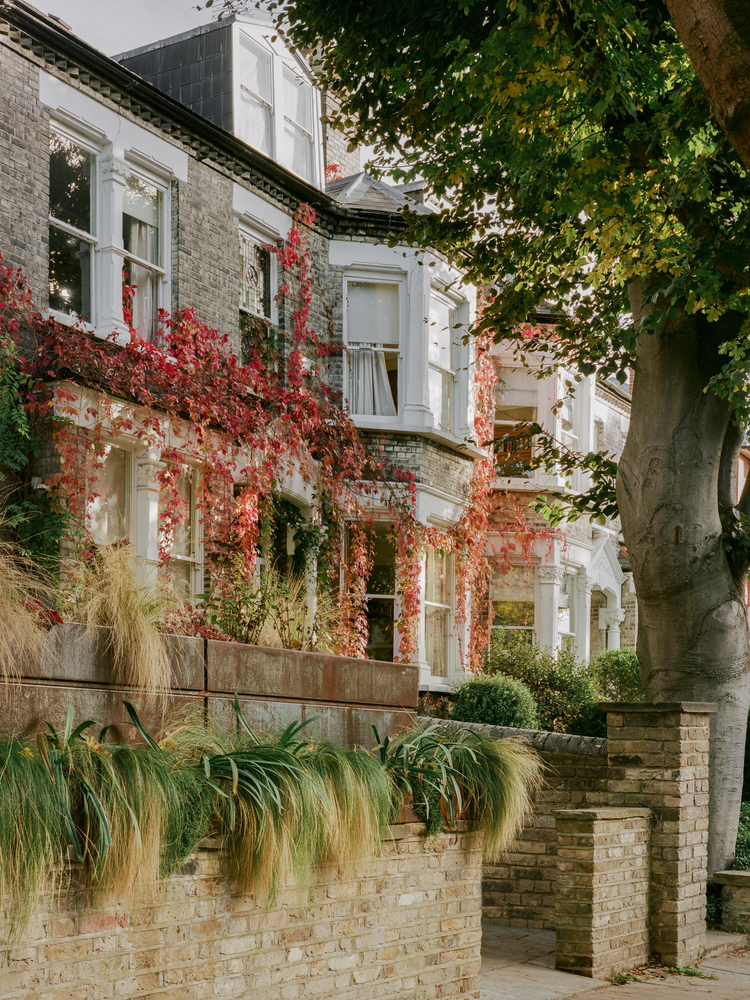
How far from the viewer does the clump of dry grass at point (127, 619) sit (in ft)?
19.1

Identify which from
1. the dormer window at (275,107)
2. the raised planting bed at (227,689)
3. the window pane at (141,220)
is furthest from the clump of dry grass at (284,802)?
the dormer window at (275,107)

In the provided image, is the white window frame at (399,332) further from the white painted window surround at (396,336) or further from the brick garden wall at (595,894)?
the brick garden wall at (595,894)

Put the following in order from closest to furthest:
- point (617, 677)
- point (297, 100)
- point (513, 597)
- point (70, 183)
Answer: point (70, 183), point (297, 100), point (617, 677), point (513, 597)

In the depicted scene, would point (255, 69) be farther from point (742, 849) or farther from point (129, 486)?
point (742, 849)

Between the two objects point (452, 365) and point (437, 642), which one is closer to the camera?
point (437, 642)

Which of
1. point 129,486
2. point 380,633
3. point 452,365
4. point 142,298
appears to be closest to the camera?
point 129,486

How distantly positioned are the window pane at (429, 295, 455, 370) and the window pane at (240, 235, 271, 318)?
2688mm

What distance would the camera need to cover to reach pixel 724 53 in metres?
4.27

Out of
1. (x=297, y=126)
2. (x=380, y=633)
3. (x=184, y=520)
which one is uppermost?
(x=297, y=126)

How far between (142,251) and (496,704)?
7.01m

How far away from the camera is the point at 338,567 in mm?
14672

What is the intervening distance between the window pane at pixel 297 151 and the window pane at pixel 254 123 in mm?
337

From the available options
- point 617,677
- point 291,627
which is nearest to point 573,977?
point 291,627

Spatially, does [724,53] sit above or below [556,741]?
above
